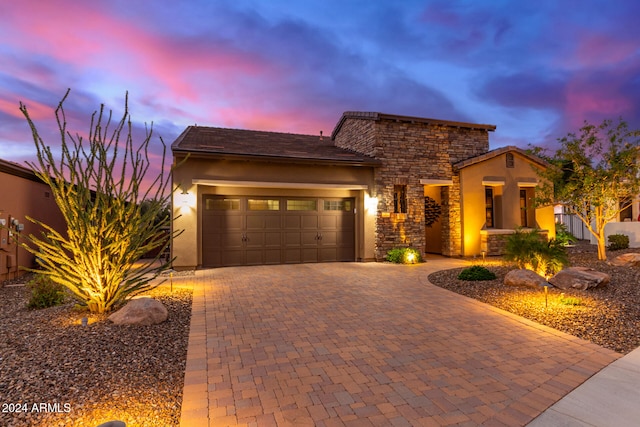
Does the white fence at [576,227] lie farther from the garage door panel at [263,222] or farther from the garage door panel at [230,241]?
the garage door panel at [230,241]

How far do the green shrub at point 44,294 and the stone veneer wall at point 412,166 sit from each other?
973 centimetres

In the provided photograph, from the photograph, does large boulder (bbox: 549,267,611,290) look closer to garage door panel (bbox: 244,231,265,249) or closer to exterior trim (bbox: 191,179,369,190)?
exterior trim (bbox: 191,179,369,190)

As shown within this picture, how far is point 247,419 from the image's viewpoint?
2.57 m

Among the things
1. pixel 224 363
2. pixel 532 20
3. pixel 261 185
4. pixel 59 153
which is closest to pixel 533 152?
pixel 532 20

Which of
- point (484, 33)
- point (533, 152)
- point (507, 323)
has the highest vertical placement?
point (484, 33)

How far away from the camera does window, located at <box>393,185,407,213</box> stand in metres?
12.9

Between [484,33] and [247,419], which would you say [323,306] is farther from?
[484,33]

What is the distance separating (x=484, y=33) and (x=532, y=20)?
1.72 m

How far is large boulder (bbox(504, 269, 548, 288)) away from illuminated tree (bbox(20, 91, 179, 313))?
749 cm

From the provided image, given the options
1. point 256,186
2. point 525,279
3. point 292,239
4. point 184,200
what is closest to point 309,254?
point 292,239

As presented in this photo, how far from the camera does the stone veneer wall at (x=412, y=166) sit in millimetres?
12539

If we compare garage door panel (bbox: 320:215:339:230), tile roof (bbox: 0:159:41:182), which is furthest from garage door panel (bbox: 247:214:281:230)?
tile roof (bbox: 0:159:41:182)

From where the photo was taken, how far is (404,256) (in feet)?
39.1

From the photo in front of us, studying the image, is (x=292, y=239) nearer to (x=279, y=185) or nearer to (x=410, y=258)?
(x=279, y=185)
